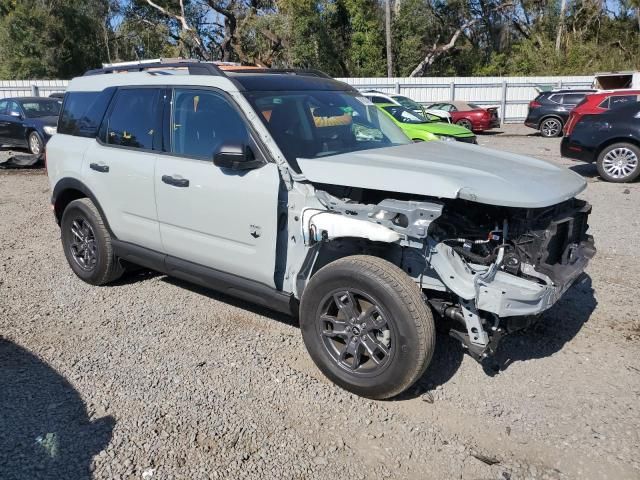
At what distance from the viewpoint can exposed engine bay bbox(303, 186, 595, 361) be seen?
10.3 feet

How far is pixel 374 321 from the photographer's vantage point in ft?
11.2

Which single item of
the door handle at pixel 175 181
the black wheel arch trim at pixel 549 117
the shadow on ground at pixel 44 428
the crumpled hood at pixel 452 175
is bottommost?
the shadow on ground at pixel 44 428

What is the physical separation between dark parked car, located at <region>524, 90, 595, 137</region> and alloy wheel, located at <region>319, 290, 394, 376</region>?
64.6ft

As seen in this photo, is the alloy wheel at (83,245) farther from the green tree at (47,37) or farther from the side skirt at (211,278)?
the green tree at (47,37)

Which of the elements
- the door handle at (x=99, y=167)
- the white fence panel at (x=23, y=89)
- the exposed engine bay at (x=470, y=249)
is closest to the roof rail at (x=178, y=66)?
the door handle at (x=99, y=167)

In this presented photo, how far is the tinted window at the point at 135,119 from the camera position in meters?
4.56

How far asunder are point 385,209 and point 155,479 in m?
1.89

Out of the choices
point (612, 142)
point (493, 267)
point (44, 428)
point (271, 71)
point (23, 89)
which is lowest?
point (44, 428)

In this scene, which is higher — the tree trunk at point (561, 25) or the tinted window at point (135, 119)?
the tree trunk at point (561, 25)

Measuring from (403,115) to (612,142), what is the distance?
542cm

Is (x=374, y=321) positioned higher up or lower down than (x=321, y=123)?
lower down

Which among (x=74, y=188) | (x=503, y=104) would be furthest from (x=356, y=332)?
(x=503, y=104)

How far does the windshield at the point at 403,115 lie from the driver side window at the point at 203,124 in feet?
34.2

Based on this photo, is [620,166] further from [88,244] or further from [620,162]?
[88,244]
